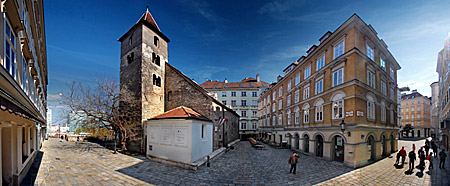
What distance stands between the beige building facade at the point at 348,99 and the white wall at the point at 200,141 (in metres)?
11.1

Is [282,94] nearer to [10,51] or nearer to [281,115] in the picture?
[281,115]

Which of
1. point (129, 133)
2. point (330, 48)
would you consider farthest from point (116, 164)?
point (330, 48)

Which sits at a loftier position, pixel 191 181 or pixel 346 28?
pixel 346 28

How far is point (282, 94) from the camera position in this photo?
1118 inches

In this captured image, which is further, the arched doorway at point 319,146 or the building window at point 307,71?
the building window at point 307,71

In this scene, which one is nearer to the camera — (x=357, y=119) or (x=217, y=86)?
(x=357, y=119)

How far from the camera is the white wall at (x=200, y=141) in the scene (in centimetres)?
1380

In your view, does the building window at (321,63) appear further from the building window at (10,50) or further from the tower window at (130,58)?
the building window at (10,50)

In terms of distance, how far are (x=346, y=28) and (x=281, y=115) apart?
16.2 m

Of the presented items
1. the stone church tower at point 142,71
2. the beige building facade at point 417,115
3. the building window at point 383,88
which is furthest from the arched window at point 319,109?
the beige building facade at point 417,115

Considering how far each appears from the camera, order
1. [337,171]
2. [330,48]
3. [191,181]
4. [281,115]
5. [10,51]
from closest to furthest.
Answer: [10,51]
[191,181]
[337,171]
[330,48]
[281,115]

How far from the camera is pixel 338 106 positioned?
596 inches

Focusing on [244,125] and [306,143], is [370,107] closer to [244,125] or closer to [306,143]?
[306,143]

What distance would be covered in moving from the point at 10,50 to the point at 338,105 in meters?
20.0
